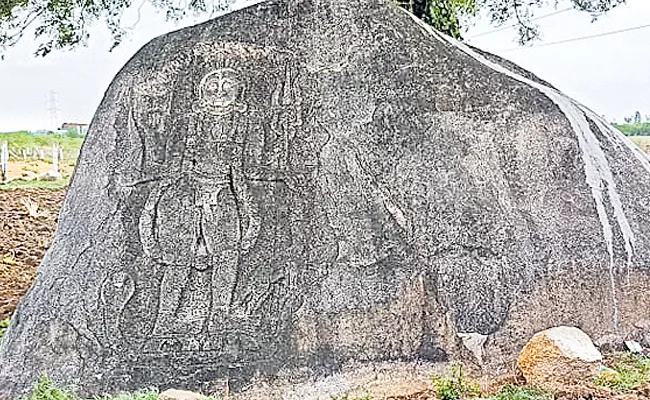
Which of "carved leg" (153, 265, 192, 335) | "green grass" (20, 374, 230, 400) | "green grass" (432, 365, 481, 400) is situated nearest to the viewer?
"green grass" (20, 374, 230, 400)

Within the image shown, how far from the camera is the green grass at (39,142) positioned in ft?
80.7

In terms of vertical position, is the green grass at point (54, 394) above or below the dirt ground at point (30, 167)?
below

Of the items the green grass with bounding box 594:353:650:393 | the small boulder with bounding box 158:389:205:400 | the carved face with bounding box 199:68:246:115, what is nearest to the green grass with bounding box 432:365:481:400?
the green grass with bounding box 594:353:650:393

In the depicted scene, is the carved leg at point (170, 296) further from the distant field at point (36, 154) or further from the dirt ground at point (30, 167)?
the dirt ground at point (30, 167)

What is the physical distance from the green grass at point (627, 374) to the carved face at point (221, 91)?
239 centimetres

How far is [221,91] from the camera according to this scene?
16.6ft

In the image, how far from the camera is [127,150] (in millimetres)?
4988

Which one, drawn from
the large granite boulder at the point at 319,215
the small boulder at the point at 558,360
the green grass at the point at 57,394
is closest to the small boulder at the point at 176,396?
the green grass at the point at 57,394

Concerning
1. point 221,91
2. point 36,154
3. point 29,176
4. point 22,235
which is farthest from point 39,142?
point 221,91

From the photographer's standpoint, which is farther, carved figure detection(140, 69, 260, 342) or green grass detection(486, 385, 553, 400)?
carved figure detection(140, 69, 260, 342)

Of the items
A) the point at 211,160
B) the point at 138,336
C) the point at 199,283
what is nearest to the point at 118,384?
the point at 138,336

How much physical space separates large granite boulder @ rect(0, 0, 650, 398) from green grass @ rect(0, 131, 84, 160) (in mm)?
20310

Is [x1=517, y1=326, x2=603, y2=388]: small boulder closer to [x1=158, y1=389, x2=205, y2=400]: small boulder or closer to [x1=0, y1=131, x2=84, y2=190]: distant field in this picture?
[x1=158, y1=389, x2=205, y2=400]: small boulder

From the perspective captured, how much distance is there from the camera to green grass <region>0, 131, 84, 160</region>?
24.6 metres
